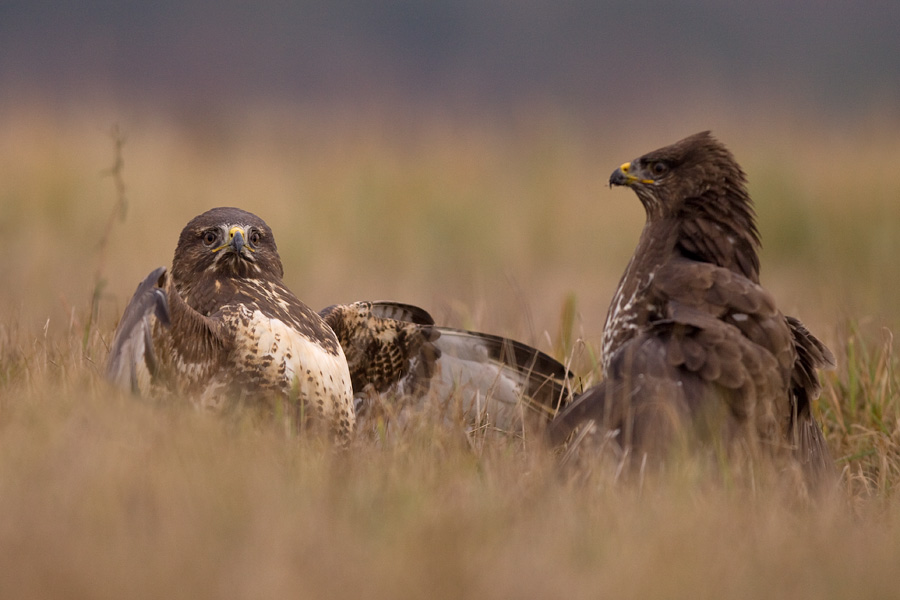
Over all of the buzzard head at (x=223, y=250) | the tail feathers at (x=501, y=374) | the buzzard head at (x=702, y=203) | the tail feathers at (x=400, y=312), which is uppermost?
the buzzard head at (x=702, y=203)

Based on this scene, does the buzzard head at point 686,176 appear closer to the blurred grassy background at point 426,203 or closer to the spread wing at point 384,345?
the spread wing at point 384,345

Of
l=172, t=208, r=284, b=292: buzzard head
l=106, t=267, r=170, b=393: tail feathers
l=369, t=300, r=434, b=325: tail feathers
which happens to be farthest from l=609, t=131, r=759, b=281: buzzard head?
l=106, t=267, r=170, b=393: tail feathers

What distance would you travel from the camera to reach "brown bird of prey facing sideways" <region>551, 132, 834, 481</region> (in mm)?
3264

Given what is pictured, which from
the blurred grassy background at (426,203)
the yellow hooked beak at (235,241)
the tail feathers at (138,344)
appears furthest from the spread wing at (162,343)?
the blurred grassy background at (426,203)

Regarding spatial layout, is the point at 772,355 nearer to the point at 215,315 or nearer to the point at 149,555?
the point at 215,315

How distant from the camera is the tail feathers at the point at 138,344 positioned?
3.32 m

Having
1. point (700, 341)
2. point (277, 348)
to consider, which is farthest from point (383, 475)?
point (700, 341)

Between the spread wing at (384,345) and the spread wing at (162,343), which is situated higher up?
the spread wing at (162,343)

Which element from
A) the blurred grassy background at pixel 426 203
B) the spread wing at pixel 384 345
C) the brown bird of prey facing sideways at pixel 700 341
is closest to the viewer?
the brown bird of prey facing sideways at pixel 700 341

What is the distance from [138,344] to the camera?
3369mm

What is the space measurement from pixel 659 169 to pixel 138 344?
201cm

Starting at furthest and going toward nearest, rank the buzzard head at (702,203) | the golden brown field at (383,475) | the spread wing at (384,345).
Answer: the spread wing at (384,345) < the buzzard head at (702,203) < the golden brown field at (383,475)

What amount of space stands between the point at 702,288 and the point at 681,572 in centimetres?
144

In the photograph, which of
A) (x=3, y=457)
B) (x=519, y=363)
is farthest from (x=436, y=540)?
(x=519, y=363)
